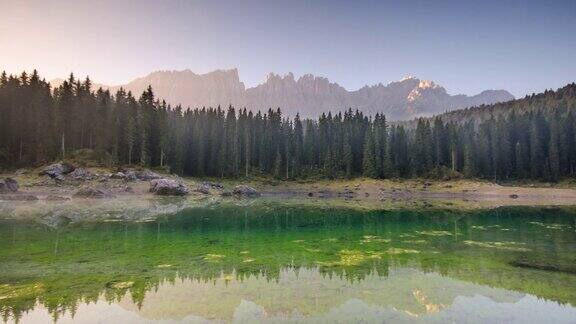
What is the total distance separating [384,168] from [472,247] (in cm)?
9858

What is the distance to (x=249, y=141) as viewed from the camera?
131 metres

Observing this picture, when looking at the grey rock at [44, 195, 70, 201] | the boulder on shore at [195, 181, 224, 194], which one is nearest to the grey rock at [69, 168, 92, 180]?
the grey rock at [44, 195, 70, 201]

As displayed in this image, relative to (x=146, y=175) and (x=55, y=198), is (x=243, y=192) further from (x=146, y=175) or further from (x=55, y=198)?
(x=55, y=198)

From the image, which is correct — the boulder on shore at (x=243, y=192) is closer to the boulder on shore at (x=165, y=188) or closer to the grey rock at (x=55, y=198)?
the boulder on shore at (x=165, y=188)

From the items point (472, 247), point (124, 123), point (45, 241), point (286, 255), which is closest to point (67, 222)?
point (45, 241)

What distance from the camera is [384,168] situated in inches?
4845

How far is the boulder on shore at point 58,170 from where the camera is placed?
73.1 meters

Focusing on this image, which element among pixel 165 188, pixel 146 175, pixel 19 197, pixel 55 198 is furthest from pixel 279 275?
pixel 146 175

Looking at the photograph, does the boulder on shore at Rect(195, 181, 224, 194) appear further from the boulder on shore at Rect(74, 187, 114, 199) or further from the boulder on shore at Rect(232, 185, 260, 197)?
the boulder on shore at Rect(74, 187, 114, 199)

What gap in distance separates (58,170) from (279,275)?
7275cm

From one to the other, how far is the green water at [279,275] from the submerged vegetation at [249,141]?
62.9 meters

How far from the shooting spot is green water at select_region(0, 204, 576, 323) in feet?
42.8

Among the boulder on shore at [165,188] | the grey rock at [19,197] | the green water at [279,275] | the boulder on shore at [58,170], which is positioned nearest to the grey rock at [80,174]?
the boulder on shore at [58,170]

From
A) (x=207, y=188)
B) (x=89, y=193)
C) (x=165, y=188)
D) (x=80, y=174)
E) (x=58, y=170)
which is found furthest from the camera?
(x=207, y=188)
